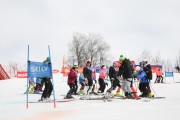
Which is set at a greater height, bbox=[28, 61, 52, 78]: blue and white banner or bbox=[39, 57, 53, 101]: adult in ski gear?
bbox=[28, 61, 52, 78]: blue and white banner

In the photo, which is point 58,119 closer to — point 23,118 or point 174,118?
point 23,118

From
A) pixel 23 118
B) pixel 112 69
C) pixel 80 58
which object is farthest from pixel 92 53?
pixel 23 118

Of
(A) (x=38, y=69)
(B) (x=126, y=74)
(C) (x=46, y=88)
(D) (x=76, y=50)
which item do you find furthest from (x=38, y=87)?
(D) (x=76, y=50)

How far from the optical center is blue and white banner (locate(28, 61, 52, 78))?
36.1 ft

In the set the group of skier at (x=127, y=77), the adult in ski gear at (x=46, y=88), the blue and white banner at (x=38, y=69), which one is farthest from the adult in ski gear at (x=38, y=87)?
the blue and white banner at (x=38, y=69)

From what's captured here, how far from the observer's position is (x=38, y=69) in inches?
443

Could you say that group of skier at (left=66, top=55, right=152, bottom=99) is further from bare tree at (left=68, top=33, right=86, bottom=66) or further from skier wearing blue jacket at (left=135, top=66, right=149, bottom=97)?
bare tree at (left=68, top=33, right=86, bottom=66)

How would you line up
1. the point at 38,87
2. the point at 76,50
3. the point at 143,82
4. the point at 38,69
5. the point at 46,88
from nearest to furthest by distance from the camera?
the point at 38,69, the point at 46,88, the point at 143,82, the point at 38,87, the point at 76,50

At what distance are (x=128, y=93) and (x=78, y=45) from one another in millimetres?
72043

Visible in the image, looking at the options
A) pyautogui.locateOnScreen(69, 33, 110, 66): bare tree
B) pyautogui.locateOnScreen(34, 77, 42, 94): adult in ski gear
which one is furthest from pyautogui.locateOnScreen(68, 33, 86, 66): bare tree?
pyautogui.locateOnScreen(34, 77, 42, 94): adult in ski gear

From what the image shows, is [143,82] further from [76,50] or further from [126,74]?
[76,50]

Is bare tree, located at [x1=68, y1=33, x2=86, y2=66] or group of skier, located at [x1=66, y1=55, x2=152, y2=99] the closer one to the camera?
group of skier, located at [x1=66, y1=55, x2=152, y2=99]

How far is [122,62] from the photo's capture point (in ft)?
46.1

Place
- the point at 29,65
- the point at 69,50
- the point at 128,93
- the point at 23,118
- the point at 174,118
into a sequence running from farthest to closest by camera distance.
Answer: the point at 69,50 → the point at 128,93 → the point at 29,65 → the point at 23,118 → the point at 174,118
